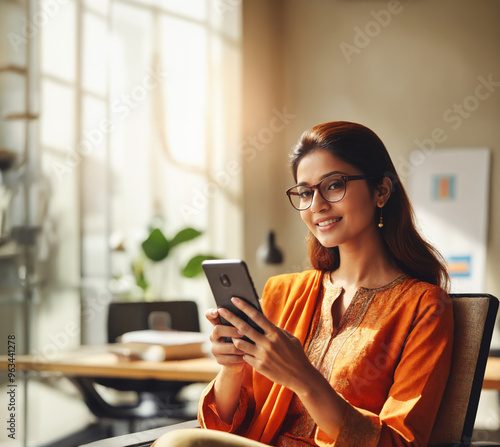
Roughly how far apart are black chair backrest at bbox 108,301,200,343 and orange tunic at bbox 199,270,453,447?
1.51 metres

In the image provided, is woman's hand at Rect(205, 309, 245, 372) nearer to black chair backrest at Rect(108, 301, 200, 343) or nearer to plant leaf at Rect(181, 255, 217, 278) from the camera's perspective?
black chair backrest at Rect(108, 301, 200, 343)

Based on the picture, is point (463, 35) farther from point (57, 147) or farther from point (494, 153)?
point (57, 147)

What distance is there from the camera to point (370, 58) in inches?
180

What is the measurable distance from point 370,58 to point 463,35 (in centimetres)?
68

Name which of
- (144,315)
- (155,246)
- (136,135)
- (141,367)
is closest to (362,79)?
(136,135)

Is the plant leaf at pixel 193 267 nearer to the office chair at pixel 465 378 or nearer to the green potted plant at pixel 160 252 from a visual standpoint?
the green potted plant at pixel 160 252

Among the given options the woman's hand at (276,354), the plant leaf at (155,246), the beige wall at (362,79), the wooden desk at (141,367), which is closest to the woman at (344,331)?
the woman's hand at (276,354)

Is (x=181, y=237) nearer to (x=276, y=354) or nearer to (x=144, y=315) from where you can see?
(x=144, y=315)

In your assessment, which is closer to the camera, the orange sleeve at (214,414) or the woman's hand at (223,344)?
the woman's hand at (223,344)

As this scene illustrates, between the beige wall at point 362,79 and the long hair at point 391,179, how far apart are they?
2791 millimetres

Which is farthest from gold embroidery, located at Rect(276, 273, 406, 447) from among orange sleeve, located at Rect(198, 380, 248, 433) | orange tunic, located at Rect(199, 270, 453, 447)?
orange sleeve, located at Rect(198, 380, 248, 433)

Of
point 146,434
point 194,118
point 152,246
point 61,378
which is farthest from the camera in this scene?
point 194,118

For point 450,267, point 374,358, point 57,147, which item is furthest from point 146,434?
point 450,267

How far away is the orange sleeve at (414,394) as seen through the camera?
51.0 inches
